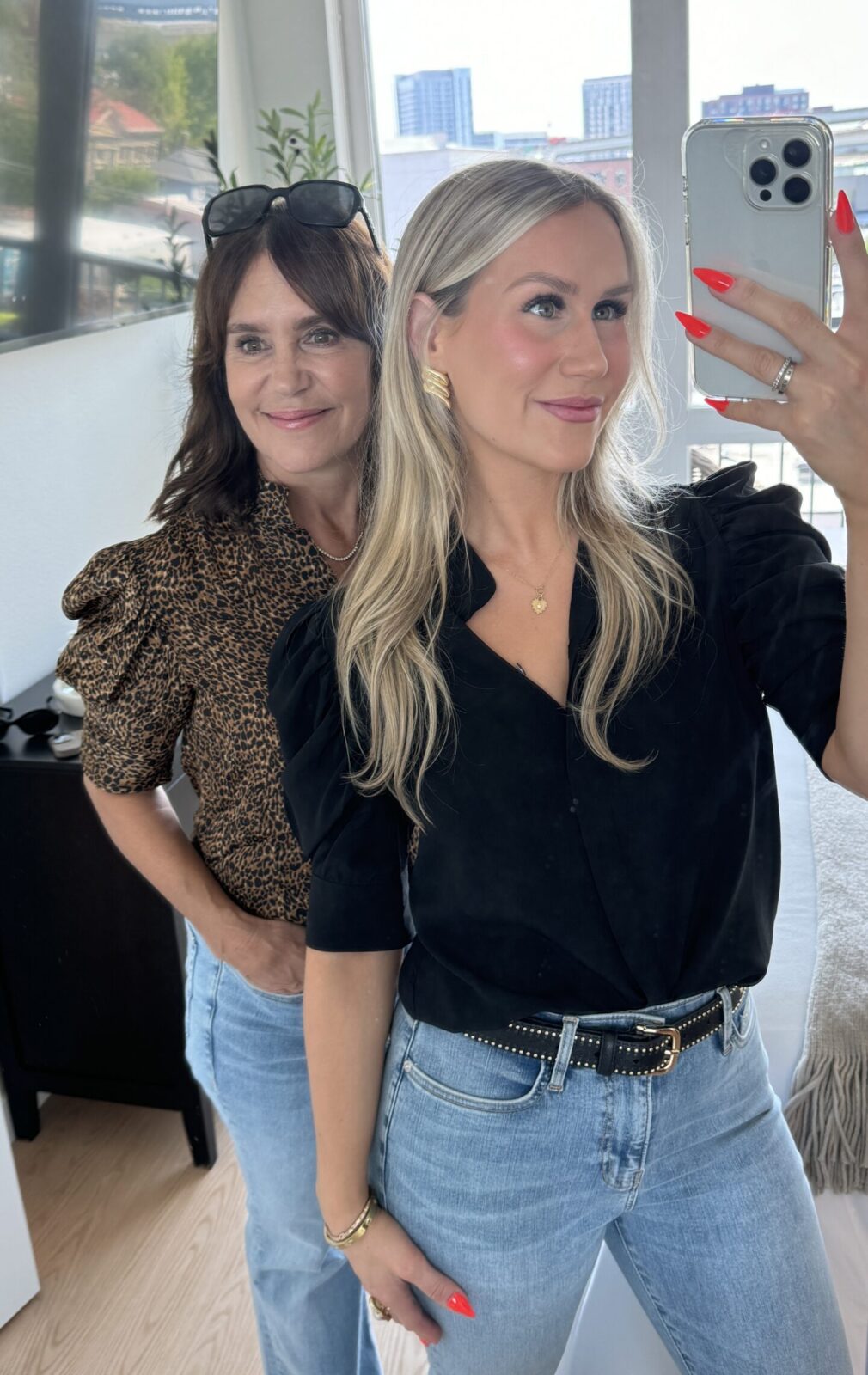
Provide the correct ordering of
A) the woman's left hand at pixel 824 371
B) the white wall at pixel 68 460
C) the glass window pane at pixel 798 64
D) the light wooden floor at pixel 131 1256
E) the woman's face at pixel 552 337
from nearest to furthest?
the woman's left hand at pixel 824 371 < the woman's face at pixel 552 337 < the light wooden floor at pixel 131 1256 < the white wall at pixel 68 460 < the glass window pane at pixel 798 64

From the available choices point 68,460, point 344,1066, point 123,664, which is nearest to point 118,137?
point 68,460

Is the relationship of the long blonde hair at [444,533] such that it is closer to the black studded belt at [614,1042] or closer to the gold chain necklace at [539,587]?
the gold chain necklace at [539,587]

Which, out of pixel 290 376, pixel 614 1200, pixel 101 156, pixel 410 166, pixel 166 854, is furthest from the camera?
pixel 410 166

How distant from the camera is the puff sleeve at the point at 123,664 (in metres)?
1.25

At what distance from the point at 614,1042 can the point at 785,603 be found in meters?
0.35

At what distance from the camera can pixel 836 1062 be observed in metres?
1.40

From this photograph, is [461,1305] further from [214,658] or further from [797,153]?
[797,153]

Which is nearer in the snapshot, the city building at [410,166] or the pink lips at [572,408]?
the pink lips at [572,408]

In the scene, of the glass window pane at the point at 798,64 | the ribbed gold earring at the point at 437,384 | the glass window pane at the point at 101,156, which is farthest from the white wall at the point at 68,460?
the glass window pane at the point at 798,64

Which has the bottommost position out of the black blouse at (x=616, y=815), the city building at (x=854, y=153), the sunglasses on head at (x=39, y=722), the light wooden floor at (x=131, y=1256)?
the light wooden floor at (x=131, y=1256)

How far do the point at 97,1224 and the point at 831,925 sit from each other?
1280 millimetres

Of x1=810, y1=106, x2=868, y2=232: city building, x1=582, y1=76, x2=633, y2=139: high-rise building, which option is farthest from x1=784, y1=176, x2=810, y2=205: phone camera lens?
x1=582, y1=76, x2=633, y2=139: high-rise building

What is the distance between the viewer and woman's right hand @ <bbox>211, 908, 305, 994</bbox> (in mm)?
1230

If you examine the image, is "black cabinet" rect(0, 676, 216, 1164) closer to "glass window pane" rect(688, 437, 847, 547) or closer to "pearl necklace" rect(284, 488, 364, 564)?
"pearl necklace" rect(284, 488, 364, 564)
